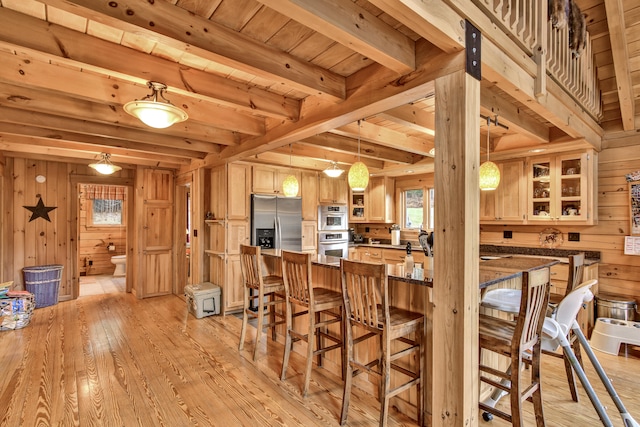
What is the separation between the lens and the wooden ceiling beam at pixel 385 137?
3.52 m

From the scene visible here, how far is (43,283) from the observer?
196 inches

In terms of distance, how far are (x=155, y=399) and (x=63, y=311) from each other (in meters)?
3.41

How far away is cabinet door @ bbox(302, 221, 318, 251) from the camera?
5406mm

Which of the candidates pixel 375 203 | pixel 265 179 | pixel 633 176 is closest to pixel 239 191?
pixel 265 179

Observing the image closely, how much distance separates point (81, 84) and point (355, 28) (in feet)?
7.06

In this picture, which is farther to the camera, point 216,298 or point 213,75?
point 216,298

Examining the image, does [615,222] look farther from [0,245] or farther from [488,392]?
[0,245]

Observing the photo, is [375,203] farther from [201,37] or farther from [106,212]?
[106,212]

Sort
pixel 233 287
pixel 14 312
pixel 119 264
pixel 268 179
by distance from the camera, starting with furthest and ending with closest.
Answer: pixel 119 264 → pixel 268 179 → pixel 233 287 → pixel 14 312

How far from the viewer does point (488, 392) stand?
2.52m

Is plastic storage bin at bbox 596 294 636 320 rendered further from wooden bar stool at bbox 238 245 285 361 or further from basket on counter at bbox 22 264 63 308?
basket on counter at bbox 22 264 63 308

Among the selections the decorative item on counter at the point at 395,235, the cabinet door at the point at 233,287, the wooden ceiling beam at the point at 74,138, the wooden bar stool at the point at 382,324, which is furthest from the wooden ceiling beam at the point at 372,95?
the decorative item on counter at the point at 395,235

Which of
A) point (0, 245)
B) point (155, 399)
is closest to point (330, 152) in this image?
point (155, 399)

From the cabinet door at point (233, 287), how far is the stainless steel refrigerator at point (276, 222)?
40 cm
